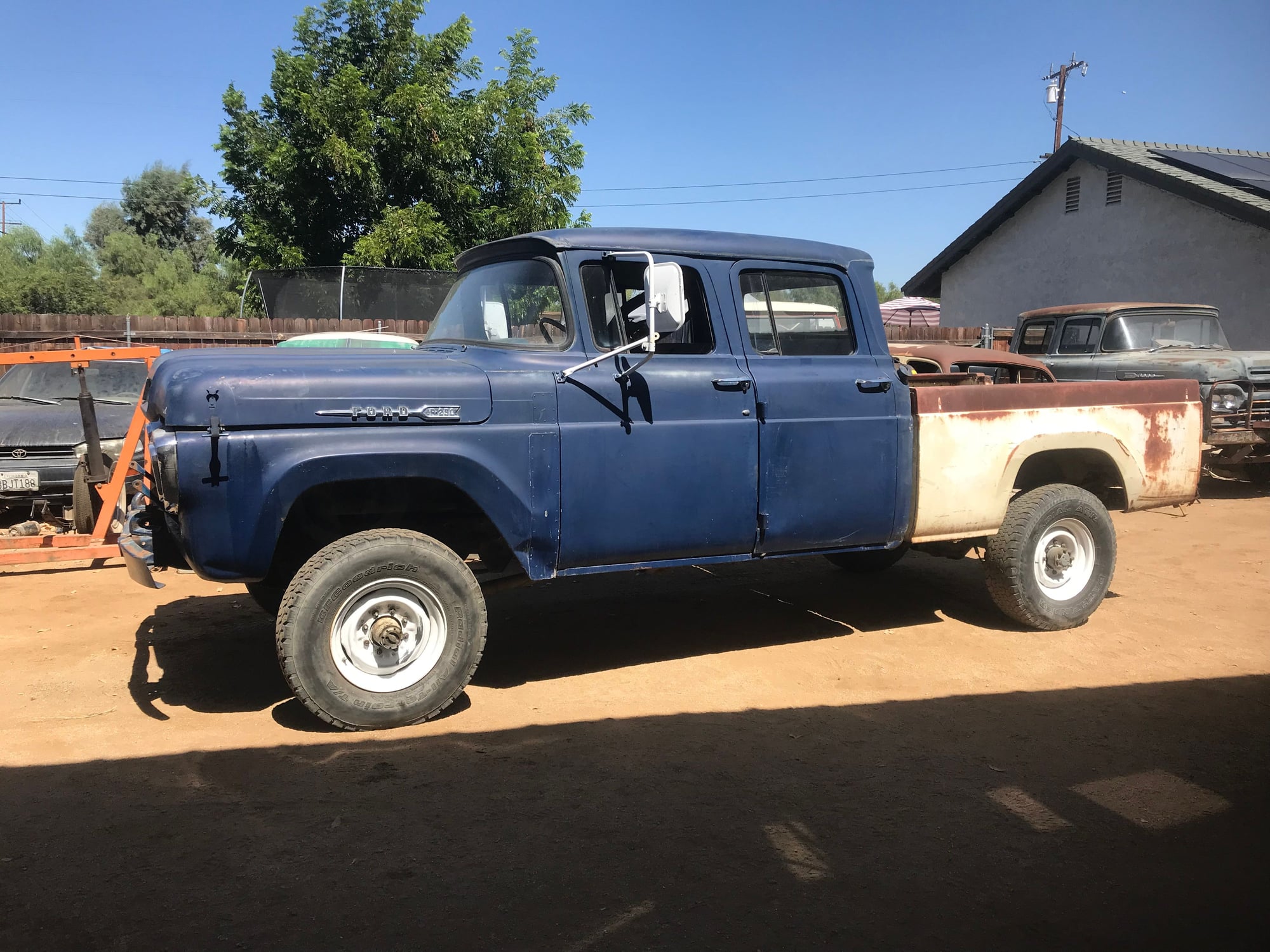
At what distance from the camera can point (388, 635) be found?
4.13 m

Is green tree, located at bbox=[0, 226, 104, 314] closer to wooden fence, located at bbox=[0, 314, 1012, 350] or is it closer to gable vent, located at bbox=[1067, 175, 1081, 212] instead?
wooden fence, located at bbox=[0, 314, 1012, 350]

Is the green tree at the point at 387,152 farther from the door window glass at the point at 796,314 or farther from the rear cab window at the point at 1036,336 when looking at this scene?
the door window glass at the point at 796,314

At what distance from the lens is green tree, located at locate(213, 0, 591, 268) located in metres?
16.6

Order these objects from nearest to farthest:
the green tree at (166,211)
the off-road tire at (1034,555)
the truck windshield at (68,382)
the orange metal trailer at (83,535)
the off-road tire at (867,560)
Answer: the off-road tire at (1034,555) → the orange metal trailer at (83,535) → the off-road tire at (867,560) → the truck windshield at (68,382) → the green tree at (166,211)

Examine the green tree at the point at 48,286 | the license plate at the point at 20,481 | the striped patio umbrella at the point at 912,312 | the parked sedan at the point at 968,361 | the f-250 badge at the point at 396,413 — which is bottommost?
the license plate at the point at 20,481

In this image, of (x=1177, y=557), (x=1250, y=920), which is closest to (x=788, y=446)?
(x=1250, y=920)

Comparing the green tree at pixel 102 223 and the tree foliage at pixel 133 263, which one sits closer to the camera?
the tree foliage at pixel 133 263

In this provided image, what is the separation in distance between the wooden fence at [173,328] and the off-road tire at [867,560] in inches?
315

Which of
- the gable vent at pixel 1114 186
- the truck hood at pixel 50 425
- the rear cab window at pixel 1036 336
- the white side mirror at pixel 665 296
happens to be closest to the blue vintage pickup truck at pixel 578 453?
the white side mirror at pixel 665 296

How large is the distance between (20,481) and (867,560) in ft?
21.6

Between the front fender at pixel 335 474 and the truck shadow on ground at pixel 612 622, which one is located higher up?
the front fender at pixel 335 474

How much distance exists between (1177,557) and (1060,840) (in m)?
5.50

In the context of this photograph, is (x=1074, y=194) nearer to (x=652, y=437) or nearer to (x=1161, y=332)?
(x=1161, y=332)

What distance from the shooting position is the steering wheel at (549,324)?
180 inches
